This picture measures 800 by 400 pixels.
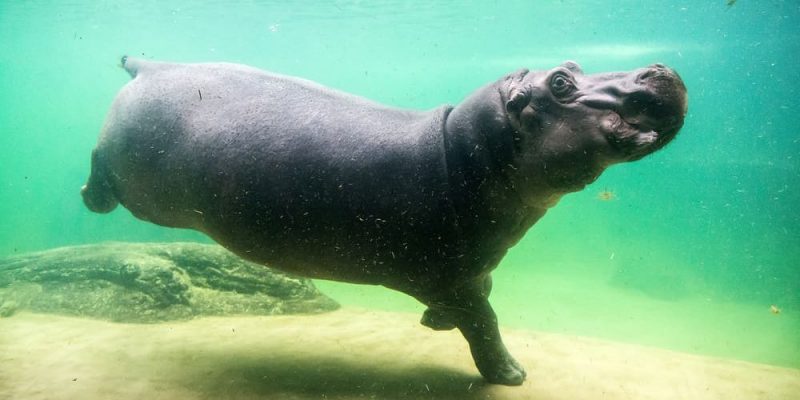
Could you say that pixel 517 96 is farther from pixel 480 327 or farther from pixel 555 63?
pixel 555 63

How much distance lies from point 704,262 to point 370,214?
43.7 m

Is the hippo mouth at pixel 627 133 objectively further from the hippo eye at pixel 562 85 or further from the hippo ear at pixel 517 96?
the hippo ear at pixel 517 96

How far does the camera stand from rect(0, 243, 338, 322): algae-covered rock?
576 centimetres

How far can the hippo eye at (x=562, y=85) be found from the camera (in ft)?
9.53

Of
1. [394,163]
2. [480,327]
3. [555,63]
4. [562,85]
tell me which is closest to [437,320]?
A: [480,327]

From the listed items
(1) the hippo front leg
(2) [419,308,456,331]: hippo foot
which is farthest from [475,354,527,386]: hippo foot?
(2) [419,308,456,331]: hippo foot

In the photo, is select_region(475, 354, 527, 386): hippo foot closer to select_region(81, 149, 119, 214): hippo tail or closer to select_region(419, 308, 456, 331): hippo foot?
select_region(419, 308, 456, 331): hippo foot

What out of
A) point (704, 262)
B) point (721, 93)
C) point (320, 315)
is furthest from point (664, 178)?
point (320, 315)

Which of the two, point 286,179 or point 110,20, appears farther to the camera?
point 110,20

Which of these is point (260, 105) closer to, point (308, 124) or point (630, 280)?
point (308, 124)

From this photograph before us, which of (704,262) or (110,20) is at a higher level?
(110,20)

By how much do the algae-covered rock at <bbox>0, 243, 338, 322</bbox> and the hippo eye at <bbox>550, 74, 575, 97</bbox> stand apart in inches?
142

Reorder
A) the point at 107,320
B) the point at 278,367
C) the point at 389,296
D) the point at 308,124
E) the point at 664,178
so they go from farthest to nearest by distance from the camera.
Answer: the point at 664,178, the point at 389,296, the point at 107,320, the point at 278,367, the point at 308,124

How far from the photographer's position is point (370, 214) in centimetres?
313
